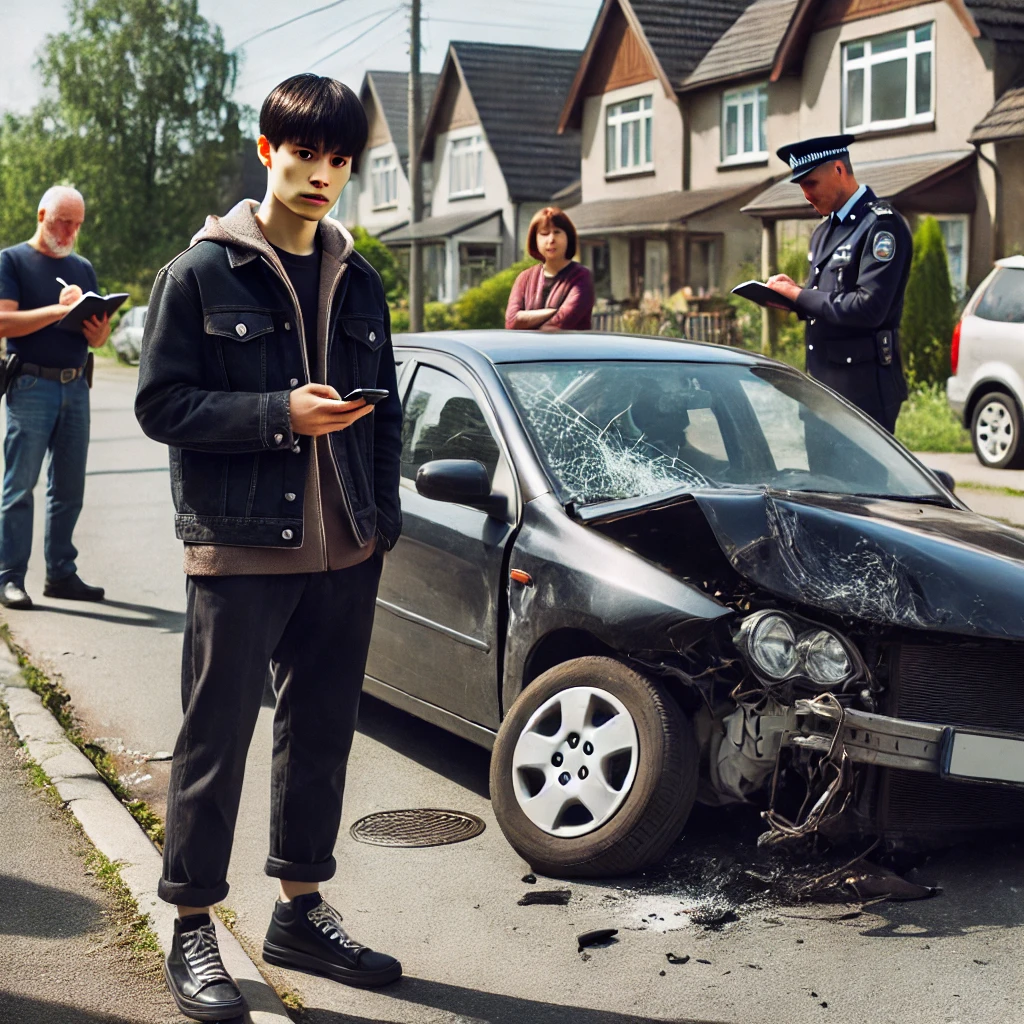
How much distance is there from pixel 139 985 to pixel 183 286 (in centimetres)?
163

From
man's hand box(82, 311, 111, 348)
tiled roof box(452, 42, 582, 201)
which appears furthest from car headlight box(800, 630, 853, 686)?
tiled roof box(452, 42, 582, 201)

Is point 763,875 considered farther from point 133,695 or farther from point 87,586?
point 87,586

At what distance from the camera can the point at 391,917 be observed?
4.15m

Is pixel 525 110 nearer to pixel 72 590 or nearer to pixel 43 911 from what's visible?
pixel 72 590

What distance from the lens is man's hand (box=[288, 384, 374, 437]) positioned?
3279 millimetres

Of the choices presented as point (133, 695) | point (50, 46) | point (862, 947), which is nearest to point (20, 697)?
point (133, 695)

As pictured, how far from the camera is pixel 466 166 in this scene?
4653 centimetres

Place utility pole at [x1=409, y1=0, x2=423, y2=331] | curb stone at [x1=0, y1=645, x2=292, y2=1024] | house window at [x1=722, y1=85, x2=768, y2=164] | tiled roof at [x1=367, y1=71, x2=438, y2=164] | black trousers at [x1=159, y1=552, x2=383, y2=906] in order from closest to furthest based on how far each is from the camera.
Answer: black trousers at [x1=159, y1=552, x2=383, y2=906] → curb stone at [x1=0, y1=645, x2=292, y2=1024] → utility pole at [x1=409, y1=0, x2=423, y2=331] → house window at [x1=722, y1=85, x2=768, y2=164] → tiled roof at [x1=367, y1=71, x2=438, y2=164]

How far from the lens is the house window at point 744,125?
1246 inches

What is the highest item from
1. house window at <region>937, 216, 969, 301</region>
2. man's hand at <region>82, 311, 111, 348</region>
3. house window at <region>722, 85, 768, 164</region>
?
house window at <region>722, 85, 768, 164</region>

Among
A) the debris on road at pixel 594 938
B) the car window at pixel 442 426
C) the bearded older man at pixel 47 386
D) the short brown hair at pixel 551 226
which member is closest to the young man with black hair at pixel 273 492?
the debris on road at pixel 594 938

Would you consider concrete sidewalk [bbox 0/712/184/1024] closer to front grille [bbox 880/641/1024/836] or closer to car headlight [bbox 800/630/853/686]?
car headlight [bbox 800/630/853/686]

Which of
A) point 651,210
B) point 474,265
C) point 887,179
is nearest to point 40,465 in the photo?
point 887,179

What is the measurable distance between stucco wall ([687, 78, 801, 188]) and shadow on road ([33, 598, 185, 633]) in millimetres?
24204
